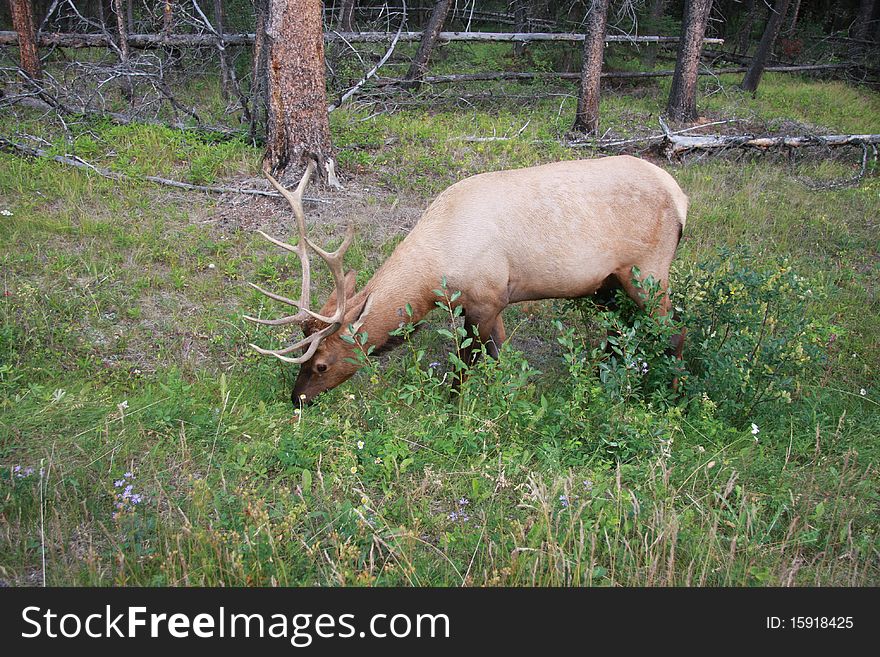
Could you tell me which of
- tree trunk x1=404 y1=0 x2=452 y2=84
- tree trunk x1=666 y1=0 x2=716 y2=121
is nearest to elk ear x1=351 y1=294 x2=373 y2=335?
tree trunk x1=404 y1=0 x2=452 y2=84

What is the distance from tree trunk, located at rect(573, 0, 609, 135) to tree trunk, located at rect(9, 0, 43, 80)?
8.16 m

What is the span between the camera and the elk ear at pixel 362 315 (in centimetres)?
482

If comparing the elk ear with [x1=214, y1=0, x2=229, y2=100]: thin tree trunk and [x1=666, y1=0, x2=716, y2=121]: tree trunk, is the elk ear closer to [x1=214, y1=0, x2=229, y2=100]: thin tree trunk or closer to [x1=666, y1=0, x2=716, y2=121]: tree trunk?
[x1=214, y1=0, x2=229, y2=100]: thin tree trunk

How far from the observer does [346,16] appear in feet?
44.1

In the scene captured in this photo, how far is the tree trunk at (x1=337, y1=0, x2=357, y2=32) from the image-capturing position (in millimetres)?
Result: 12664

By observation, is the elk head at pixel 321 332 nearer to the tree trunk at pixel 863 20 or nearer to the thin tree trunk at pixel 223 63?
the thin tree trunk at pixel 223 63

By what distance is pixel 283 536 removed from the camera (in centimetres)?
339

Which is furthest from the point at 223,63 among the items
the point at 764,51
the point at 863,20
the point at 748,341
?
the point at 863,20

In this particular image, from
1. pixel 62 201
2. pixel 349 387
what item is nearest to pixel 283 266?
pixel 349 387

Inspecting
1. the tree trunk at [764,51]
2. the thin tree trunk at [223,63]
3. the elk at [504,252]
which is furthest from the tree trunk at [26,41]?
the tree trunk at [764,51]

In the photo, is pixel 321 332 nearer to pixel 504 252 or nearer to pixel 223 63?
pixel 504 252

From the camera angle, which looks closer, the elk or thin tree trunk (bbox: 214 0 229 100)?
the elk

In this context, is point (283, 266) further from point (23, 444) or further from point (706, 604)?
point (706, 604)

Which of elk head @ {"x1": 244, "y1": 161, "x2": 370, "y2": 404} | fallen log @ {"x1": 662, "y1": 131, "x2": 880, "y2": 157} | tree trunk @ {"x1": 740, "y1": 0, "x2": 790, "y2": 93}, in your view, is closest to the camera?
elk head @ {"x1": 244, "y1": 161, "x2": 370, "y2": 404}
